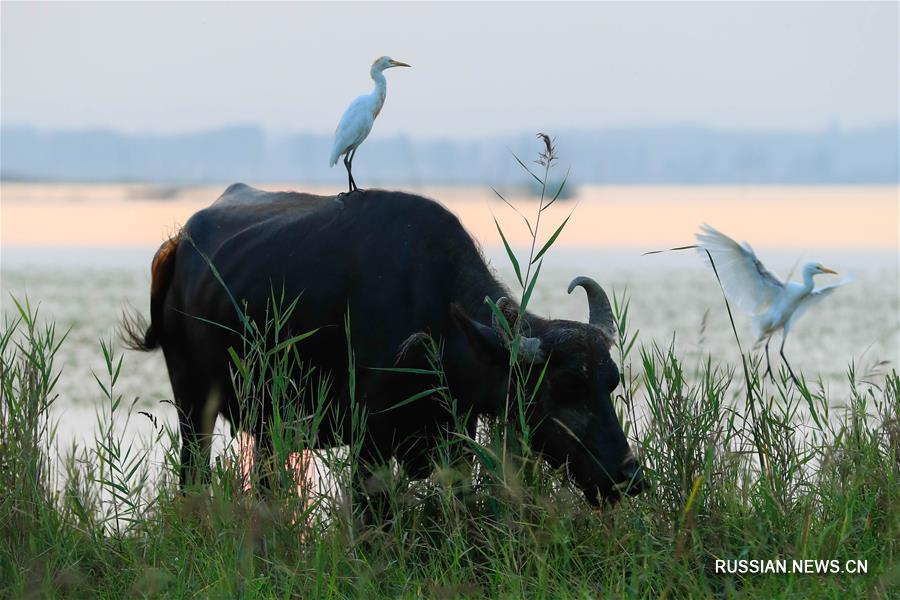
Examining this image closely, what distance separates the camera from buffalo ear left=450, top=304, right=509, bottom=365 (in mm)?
4641

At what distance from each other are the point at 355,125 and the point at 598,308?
162 centimetres

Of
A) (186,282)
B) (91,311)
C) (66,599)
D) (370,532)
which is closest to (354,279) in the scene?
(186,282)

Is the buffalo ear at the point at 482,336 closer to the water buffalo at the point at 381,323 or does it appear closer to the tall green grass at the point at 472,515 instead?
the water buffalo at the point at 381,323

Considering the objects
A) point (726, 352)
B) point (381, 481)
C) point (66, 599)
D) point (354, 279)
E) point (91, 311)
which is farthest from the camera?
point (91, 311)

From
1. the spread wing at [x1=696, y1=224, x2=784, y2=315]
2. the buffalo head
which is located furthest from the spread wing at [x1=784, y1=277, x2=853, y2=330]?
the buffalo head

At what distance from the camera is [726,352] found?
13.3 meters

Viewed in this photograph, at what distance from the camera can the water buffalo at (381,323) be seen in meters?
4.56

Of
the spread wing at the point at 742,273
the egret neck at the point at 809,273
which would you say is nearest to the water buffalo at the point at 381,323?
the spread wing at the point at 742,273

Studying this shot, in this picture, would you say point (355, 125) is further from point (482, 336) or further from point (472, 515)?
point (472, 515)

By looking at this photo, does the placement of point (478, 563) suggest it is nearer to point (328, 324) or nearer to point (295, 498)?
point (295, 498)

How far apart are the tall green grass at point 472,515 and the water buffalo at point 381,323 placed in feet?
0.56

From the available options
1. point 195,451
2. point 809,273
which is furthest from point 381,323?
point 809,273

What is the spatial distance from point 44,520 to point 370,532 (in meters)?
1.21

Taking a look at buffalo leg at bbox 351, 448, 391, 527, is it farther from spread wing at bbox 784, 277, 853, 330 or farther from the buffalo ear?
spread wing at bbox 784, 277, 853, 330
